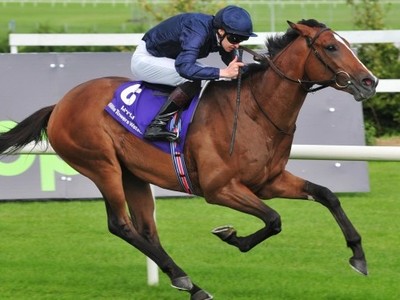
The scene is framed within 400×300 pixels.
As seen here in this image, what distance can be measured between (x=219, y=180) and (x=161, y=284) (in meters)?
1.06

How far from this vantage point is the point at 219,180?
6055 millimetres

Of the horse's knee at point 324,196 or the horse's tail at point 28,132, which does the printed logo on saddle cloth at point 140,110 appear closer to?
the horse's tail at point 28,132

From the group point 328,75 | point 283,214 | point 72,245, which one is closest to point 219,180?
point 328,75

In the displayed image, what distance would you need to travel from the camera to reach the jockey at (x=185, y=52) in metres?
6.04

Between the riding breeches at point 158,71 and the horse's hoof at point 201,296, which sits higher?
the riding breeches at point 158,71

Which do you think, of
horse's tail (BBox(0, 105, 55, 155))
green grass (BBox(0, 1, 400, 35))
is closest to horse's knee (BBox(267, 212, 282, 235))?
horse's tail (BBox(0, 105, 55, 155))

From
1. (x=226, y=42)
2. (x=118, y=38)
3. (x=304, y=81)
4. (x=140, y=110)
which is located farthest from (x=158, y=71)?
(x=118, y=38)

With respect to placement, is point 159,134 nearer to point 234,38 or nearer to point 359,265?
point 234,38

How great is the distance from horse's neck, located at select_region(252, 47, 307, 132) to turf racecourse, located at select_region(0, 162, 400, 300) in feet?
3.50

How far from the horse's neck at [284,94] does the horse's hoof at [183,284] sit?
1.02 m

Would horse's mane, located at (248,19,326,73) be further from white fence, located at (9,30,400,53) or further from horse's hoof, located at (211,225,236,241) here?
white fence, located at (9,30,400,53)

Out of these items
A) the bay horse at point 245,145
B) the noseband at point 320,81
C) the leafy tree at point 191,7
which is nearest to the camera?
the noseband at point 320,81

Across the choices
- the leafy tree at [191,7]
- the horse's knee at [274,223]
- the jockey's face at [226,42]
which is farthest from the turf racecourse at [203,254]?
the leafy tree at [191,7]

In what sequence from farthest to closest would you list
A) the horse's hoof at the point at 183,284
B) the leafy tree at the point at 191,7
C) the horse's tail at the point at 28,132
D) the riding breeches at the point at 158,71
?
1. the leafy tree at the point at 191,7
2. the horse's tail at the point at 28,132
3. the riding breeches at the point at 158,71
4. the horse's hoof at the point at 183,284
